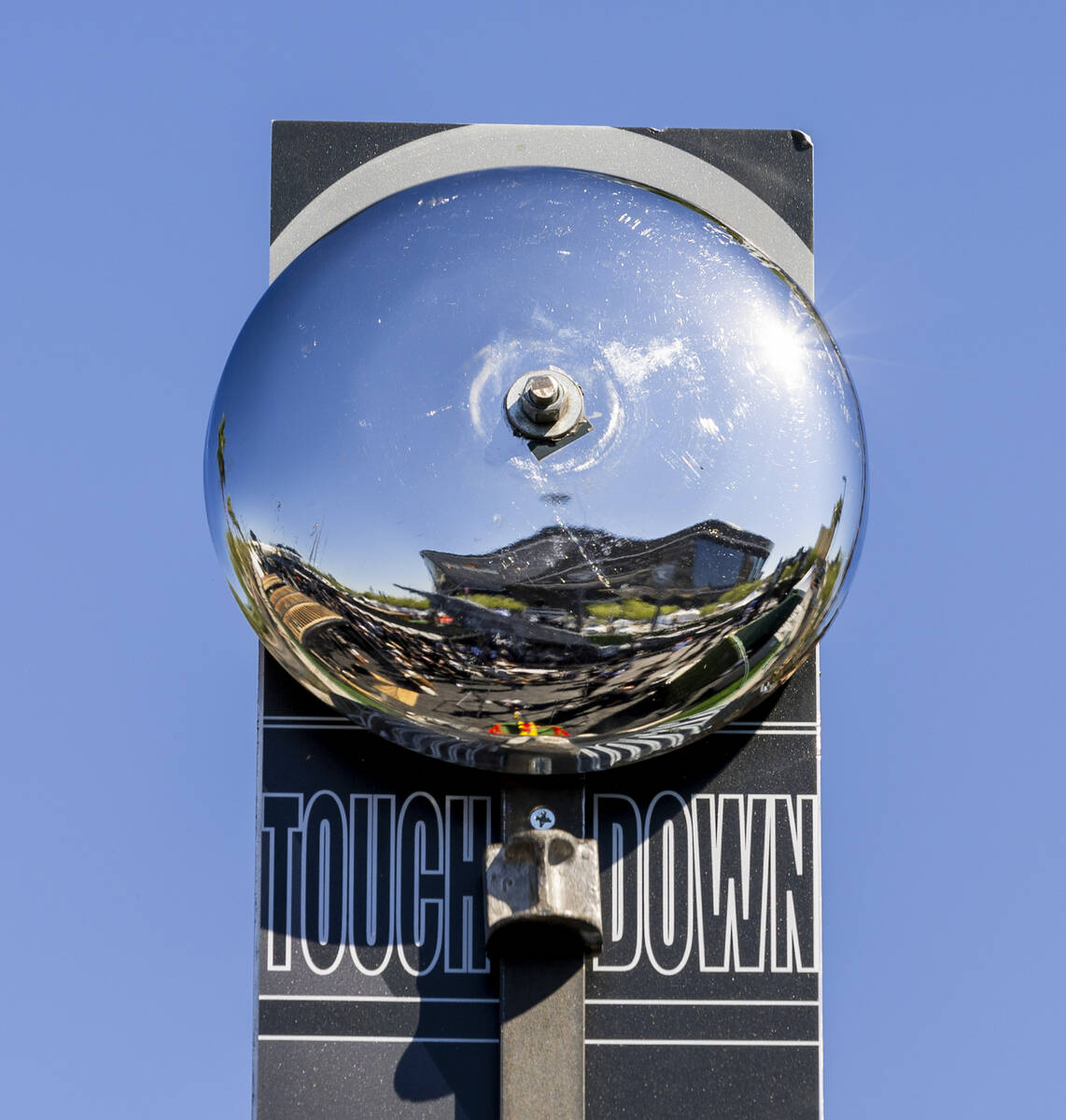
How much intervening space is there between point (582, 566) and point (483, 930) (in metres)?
1.19

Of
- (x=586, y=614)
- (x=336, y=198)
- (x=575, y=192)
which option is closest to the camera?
(x=586, y=614)

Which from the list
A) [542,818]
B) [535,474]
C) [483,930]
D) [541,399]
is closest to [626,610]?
[535,474]

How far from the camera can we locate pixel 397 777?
6016 mm

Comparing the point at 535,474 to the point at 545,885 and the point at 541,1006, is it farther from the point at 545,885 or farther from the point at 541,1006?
the point at 541,1006

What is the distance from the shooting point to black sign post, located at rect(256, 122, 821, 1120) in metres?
5.76

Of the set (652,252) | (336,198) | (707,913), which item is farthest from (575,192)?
(707,913)

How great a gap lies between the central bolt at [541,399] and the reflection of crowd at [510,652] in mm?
484

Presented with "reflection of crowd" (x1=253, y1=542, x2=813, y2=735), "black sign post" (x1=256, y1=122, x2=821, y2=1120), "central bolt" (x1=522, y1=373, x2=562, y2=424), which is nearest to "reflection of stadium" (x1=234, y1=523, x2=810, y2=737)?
"reflection of crowd" (x1=253, y1=542, x2=813, y2=735)

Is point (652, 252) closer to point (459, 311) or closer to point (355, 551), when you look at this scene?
point (459, 311)

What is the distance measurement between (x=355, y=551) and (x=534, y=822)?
3.23 ft

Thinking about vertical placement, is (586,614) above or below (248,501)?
below

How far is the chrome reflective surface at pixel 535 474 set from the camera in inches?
209

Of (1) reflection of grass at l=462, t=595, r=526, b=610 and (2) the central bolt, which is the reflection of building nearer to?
(1) reflection of grass at l=462, t=595, r=526, b=610

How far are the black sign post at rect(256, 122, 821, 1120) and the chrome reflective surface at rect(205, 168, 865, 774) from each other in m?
0.27
